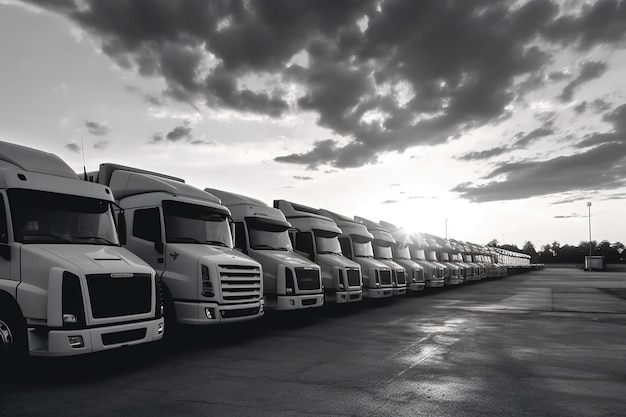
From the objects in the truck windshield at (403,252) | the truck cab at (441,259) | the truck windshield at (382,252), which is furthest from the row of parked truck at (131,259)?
the truck cab at (441,259)

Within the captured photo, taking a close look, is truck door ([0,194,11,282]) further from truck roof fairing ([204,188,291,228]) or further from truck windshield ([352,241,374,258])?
truck windshield ([352,241,374,258])

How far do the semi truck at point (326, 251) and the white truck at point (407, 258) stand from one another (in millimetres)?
6147

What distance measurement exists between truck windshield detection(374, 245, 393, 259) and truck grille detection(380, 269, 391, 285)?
1949mm

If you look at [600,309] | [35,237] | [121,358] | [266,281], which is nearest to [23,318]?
[35,237]

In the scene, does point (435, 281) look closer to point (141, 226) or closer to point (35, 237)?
point (141, 226)

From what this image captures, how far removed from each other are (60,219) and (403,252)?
17.3m

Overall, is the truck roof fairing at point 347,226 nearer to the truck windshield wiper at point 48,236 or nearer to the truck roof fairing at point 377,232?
the truck roof fairing at point 377,232

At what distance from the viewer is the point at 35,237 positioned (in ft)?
23.9

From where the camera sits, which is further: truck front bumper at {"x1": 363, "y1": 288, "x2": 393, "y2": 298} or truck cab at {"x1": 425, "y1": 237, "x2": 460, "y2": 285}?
truck cab at {"x1": 425, "y1": 237, "x2": 460, "y2": 285}

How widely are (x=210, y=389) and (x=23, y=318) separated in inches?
107

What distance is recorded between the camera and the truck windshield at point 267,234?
12820mm

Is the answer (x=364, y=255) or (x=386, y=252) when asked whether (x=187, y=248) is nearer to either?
(x=364, y=255)

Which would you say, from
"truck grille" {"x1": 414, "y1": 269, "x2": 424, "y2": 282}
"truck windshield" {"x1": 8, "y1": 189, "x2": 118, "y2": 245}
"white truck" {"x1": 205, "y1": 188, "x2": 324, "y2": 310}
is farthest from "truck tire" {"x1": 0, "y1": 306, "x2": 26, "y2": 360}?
"truck grille" {"x1": 414, "y1": 269, "x2": 424, "y2": 282}

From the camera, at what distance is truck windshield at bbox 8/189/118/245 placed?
288 inches
